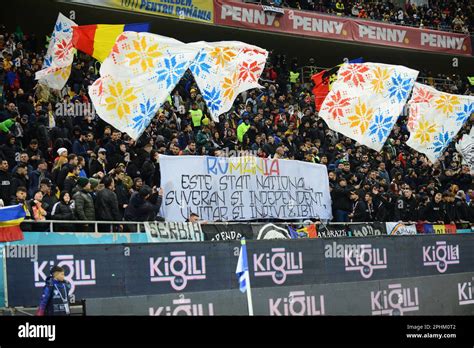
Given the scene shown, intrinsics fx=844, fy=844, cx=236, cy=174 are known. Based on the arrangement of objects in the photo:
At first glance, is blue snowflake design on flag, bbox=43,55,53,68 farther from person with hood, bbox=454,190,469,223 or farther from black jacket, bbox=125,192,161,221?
person with hood, bbox=454,190,469,223

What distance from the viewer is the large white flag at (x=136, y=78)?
15609mm

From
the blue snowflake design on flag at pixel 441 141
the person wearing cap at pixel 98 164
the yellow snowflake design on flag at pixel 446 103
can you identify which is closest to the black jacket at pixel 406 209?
the blue snowflake design on flag at pixel 441 141

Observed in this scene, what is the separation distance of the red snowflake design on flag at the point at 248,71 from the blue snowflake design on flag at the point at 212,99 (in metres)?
0.87

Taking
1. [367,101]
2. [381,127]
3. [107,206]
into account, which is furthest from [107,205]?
[367,101]

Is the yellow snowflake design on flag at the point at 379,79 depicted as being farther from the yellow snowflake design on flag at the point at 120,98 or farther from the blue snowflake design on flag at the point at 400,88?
the yellow snowflake design on flag at the point at 120,98

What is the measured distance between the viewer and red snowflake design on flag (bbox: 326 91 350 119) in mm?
19344

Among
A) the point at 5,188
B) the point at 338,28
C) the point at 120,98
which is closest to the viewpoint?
the point at 5,188

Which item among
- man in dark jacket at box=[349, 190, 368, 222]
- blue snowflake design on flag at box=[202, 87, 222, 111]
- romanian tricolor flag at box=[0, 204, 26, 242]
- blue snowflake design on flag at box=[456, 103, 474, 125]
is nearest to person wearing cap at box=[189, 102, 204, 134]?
blue snowflake design on flag at box=[202, 87, 222, 111]

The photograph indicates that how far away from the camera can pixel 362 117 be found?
19.2m

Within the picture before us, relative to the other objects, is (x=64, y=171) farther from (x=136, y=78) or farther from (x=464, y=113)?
(x=464, y=113)

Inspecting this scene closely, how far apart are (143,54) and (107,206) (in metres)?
3.74

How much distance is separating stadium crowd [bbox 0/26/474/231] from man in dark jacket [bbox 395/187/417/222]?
26mm

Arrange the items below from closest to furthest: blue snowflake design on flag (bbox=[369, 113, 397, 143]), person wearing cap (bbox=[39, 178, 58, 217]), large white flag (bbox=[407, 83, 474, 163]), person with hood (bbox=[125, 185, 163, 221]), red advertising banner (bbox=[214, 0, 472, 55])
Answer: person wearing cap (bbox=[39, 178, 58, 217]), person with hood (bbox=[125, 185, 163, 221]), blue snowflake design on flag (bbox=[369, 113, 397, 143]), large white flag (bbox=[407, 83, 474, 163]), red advertising banner (bbox=[214, 0, 472, 55])
